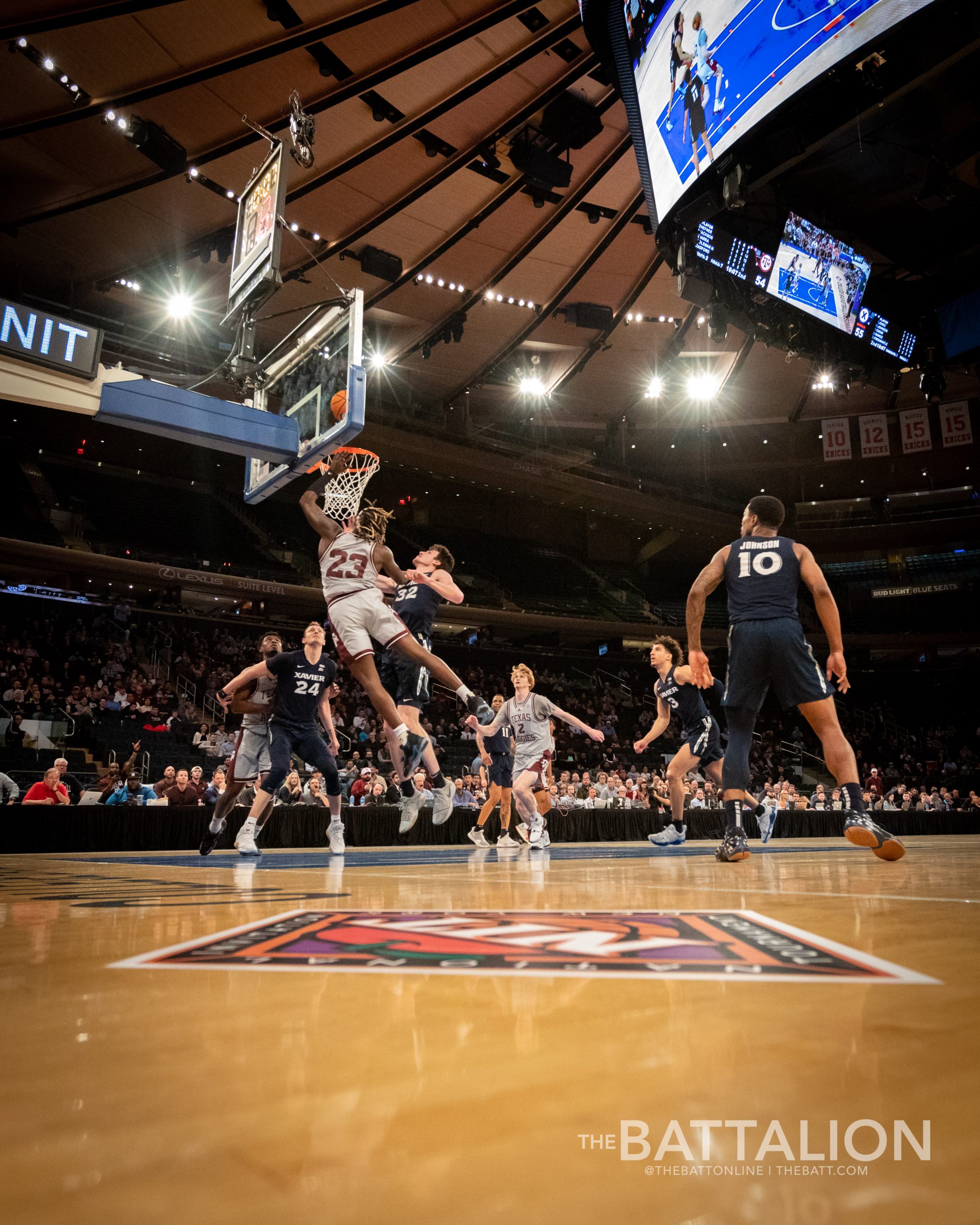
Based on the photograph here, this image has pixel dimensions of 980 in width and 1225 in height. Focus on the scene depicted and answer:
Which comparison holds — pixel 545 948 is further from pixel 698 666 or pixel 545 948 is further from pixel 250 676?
pixel 250 676

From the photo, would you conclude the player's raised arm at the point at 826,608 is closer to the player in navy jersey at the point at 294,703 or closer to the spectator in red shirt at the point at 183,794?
the player in navy jersey at the point at 294,703

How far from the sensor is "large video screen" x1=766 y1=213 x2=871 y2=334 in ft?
37.4

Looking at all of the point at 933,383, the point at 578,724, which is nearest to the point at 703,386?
the point at 933,383

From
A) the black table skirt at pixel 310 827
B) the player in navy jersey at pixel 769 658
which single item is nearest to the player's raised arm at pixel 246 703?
the black table skirt at pixel 310 827

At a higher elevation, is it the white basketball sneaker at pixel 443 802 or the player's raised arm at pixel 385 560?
the player's raised arm at pixel 385 560

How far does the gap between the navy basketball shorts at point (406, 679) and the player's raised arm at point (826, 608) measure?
2.90 m

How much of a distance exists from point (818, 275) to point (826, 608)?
28.3 ft

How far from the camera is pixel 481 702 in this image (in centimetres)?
597

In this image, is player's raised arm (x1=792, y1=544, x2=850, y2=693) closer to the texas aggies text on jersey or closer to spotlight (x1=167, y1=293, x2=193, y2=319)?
the texas aggies text on jersey

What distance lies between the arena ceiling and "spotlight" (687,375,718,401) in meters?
0.37

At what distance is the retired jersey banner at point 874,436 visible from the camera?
25.2m

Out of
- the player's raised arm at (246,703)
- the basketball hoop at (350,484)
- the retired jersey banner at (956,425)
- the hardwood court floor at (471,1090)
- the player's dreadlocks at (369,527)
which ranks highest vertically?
the retired jersey banner at (956,425)

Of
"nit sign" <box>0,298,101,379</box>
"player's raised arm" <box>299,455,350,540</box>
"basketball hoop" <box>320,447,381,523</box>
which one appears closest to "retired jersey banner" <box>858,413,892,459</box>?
"basketball hoop" <box>320,447,381,523</box>

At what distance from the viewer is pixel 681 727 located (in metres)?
7.50
